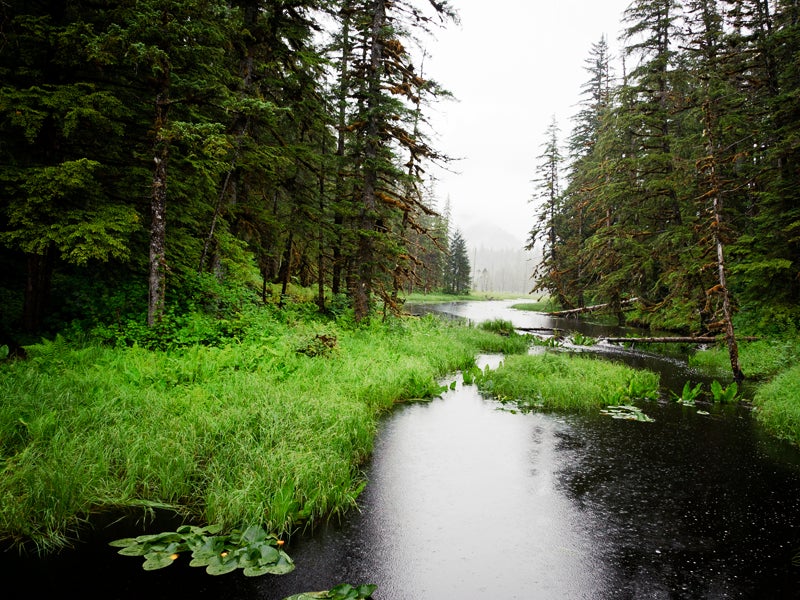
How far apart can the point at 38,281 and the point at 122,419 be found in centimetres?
519

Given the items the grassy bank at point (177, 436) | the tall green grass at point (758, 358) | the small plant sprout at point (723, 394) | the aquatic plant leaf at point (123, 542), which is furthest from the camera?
the tall green grass at point (758, 358)

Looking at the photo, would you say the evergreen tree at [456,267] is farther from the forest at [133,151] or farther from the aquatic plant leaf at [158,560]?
the aquatic plant leaf at [158,560]

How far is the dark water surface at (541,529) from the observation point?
3930mm

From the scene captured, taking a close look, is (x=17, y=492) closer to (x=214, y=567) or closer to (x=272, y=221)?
(x=214, y=567)

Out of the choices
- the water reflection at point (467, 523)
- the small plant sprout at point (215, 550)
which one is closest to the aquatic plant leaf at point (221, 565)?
the small plant sprout at point (215, 550)

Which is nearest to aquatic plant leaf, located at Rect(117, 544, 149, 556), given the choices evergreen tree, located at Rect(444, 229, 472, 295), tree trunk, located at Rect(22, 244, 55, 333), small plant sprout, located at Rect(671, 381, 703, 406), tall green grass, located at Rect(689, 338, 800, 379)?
tree trunk, located at Rect(22, 244, 55, 333)

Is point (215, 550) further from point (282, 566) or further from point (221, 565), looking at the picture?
point (282, 566)

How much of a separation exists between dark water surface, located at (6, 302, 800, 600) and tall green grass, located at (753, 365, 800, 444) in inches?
19.7

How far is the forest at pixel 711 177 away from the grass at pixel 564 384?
4136 mm

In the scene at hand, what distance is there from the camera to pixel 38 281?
8.74 meters

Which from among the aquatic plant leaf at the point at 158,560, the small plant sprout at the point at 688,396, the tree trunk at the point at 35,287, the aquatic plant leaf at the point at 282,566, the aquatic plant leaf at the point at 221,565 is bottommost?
the aquatic plant leaf at the point at 282,566

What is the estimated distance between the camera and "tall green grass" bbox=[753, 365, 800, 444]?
8.29m

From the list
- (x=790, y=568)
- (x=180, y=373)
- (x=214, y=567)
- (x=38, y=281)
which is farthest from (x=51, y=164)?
(x=790, y=568)

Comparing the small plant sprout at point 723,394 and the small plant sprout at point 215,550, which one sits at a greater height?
the small plant sprout at point 723,394
